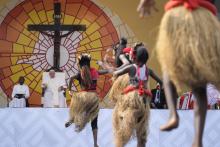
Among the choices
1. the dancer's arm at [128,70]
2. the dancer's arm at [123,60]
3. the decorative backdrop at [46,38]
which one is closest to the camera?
the dancer's arm at [128,70]

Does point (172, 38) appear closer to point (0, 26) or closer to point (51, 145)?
point (51, 145)

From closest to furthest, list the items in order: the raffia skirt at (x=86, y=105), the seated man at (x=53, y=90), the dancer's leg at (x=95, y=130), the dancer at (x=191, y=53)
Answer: the dancer at (x=191, y=53) → the raffia skirt at (x=86, y=105) → the dancer's leg at (x=95, y=130) → the seated man at (x=53, y=90)

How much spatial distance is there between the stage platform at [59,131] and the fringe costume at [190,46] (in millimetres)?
4410

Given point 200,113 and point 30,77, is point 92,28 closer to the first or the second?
point 30,77

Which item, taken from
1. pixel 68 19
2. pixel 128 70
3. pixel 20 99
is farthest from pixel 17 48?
pixel 128 70

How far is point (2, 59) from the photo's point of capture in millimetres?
12461

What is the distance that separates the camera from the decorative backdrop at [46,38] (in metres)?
12.5

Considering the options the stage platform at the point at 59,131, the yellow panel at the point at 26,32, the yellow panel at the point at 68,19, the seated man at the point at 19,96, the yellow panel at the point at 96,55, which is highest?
the yellow panel at the point at 68,19

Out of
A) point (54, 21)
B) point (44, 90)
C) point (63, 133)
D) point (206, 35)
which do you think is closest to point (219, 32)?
point (206, 35)

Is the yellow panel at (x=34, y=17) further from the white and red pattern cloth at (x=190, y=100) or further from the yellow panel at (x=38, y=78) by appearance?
the white and red pattern cloth at (x=190, y=100)

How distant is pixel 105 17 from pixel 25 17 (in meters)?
1.66

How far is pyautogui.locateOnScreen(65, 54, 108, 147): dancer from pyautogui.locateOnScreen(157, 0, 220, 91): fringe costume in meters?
3.87

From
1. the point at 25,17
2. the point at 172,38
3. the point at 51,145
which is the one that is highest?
the point at 25,17

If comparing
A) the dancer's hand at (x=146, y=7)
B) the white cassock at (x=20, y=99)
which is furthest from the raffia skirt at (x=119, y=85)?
the white cassock at (x=20, y=99)
